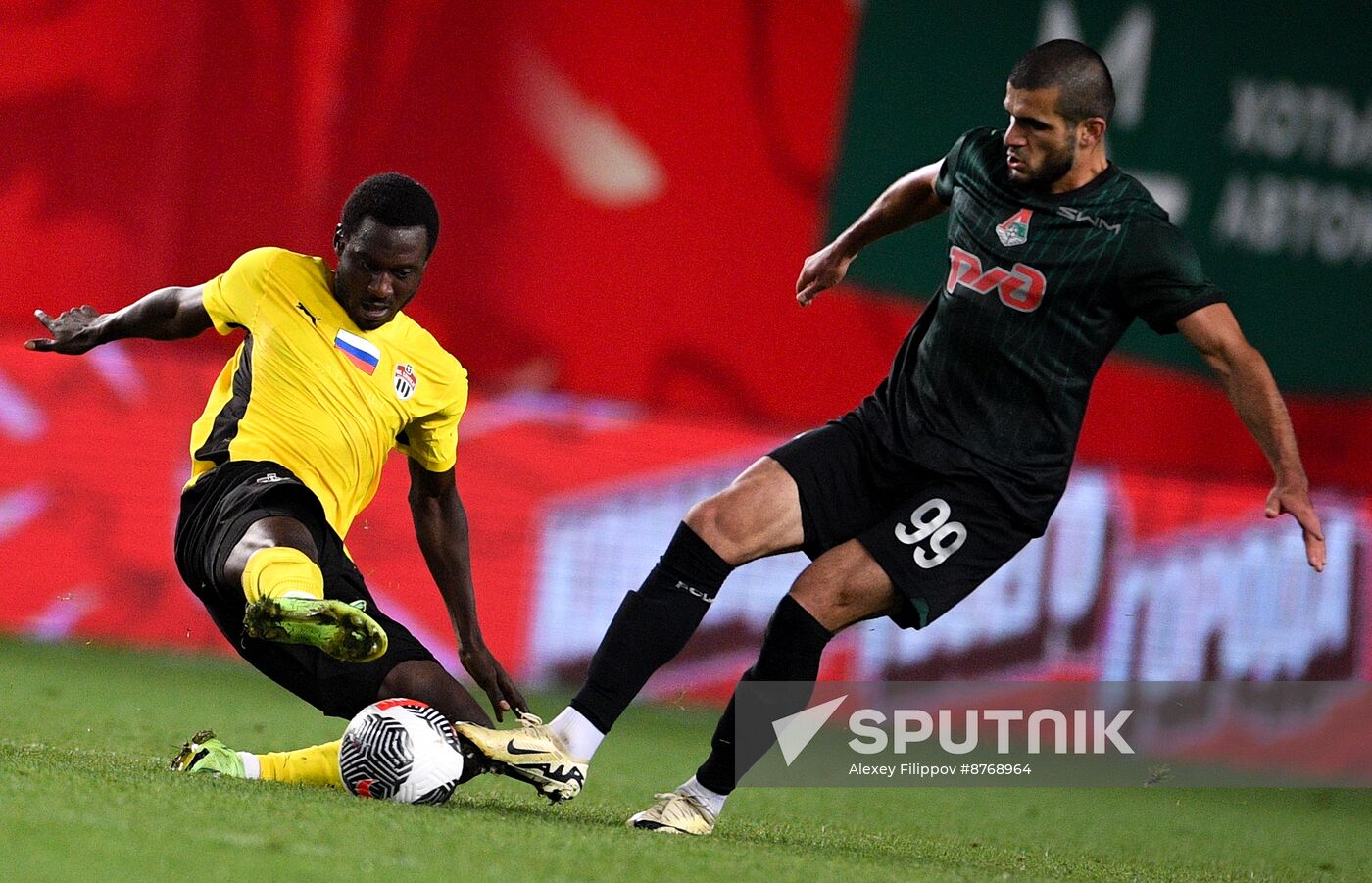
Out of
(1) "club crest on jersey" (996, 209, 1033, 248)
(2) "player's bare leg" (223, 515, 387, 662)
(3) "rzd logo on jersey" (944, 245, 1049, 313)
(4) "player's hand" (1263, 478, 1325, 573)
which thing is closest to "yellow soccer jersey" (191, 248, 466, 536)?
(2) "player's bare leg" (223, 515, 387, 662)

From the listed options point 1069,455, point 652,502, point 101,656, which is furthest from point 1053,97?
point 101,656

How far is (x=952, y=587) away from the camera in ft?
13.8

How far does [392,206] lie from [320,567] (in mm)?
892

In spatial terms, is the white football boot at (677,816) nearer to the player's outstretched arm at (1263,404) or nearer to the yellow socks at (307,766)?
the yellow socks at (307,766)

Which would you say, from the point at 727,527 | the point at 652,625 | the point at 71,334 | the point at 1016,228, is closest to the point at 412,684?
the point at 652,625

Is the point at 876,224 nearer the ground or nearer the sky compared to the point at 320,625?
nearer the sky

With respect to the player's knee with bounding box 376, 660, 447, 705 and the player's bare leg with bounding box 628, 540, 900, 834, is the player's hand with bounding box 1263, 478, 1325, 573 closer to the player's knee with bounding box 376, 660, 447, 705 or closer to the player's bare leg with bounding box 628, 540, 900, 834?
the player's bare leg with bounding box 628, 540, 900, 834

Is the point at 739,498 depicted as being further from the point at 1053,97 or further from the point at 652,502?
the point at 652,502

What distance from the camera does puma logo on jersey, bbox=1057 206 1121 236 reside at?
13.4ft

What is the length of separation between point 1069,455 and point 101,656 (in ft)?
16.3

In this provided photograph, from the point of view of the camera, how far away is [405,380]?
442cm

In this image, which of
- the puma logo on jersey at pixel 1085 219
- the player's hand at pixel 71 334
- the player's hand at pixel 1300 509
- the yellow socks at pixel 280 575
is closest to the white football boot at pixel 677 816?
the yellow socks at pixel 280 575

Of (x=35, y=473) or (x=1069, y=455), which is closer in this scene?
(x=1069, y=455)

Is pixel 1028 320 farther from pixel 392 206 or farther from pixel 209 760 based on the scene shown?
pixel 209 760
